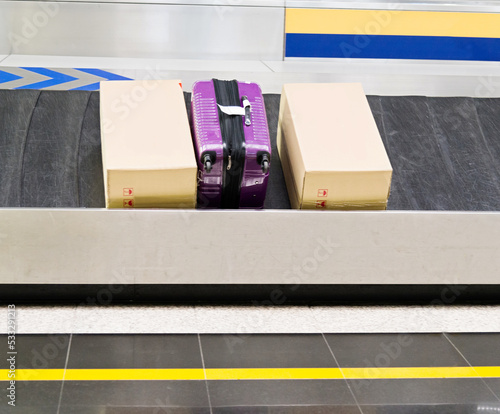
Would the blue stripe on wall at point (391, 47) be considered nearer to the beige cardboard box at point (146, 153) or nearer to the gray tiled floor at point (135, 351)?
the beige cardboard box at point (146, 153)

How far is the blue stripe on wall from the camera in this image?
545cm

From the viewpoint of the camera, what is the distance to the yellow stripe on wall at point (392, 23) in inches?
212

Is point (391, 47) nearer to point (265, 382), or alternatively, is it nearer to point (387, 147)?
point (387, 147)

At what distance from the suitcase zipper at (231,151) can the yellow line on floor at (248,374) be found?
2.59 ft

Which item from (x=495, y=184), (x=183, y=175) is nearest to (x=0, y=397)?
(x=183, y=175)

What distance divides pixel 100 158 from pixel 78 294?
A: 71cm

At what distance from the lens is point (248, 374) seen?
2.57 meters

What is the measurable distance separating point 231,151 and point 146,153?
362mm

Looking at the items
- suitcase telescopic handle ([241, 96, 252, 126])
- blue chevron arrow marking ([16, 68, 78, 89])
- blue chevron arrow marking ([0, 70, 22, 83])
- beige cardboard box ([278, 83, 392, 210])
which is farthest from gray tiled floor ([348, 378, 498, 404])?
blue chevron arrow marking ([0, 70, 22, 83])

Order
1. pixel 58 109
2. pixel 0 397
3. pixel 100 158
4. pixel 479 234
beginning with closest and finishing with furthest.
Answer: pixel 0 397
pixel 479 234
pixel 100 158
pixel 58 109

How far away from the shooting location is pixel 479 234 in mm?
3043

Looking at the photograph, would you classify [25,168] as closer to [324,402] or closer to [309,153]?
[309,153]

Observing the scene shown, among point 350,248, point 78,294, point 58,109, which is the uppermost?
point 58,109

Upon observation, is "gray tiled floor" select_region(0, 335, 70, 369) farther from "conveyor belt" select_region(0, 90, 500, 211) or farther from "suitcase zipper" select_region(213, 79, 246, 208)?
"suitcase zipper" select_region(213, 79, 246, 208)
